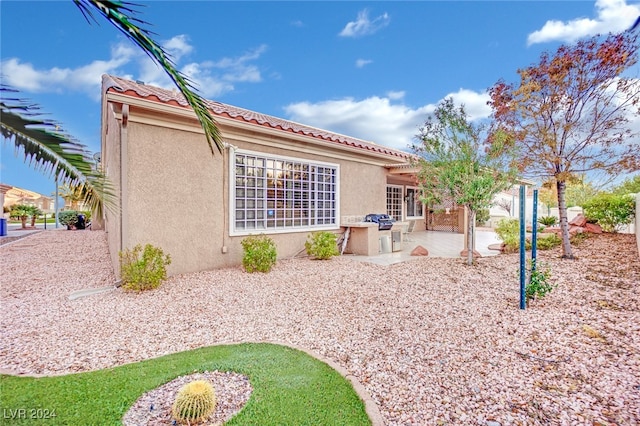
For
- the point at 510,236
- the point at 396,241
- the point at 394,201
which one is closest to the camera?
the point at 510,236

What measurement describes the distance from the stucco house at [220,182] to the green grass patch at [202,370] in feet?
9.75

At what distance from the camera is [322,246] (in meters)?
10.6

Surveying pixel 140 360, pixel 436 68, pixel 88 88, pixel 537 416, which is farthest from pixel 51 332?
pixel 436 68

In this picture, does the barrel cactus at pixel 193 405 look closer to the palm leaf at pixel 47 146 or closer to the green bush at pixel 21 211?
the palm leaf at pixel 47 146

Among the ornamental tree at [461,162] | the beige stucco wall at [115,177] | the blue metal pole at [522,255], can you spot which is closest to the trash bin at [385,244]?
the ornamental tree at [461,162]

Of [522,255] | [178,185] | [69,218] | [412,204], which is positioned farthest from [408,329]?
[69,218]

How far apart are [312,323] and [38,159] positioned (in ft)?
14.1

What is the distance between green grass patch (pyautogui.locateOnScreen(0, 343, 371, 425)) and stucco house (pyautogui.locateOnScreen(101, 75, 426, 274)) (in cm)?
297

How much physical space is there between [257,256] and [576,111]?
976cm

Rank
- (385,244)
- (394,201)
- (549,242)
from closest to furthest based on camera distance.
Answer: (549,242)
(385,244)
(394,201)

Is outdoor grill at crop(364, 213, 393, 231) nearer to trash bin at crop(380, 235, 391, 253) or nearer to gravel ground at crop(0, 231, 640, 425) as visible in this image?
trash bin at crop(380, 235, 391, 253)

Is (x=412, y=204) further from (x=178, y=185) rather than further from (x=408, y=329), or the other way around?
(x=408, y=329)

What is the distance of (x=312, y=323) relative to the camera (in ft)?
18.1

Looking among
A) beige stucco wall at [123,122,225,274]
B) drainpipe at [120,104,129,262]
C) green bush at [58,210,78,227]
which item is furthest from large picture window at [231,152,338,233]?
green bush at [58,210,78,227]
